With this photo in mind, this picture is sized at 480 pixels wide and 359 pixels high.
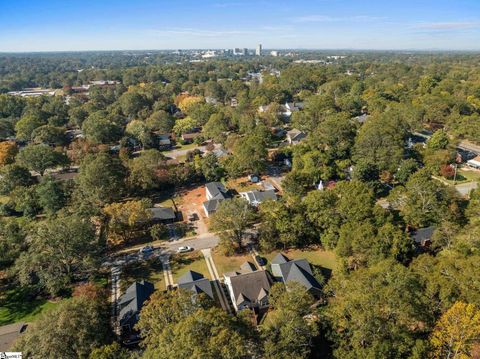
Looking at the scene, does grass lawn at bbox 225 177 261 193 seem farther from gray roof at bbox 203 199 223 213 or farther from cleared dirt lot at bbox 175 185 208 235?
gray roof at bbox 203 199 223 213

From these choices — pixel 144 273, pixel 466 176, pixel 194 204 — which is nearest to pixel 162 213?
pixel 194 204

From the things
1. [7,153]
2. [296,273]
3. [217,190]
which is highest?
[7,153]

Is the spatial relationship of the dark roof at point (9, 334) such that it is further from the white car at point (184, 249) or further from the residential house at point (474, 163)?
the residential house at point (474, 163)

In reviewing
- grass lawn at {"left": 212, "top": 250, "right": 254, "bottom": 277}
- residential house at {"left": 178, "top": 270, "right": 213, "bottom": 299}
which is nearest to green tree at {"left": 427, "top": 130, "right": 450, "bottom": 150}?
grass lawn at {"left": 212, "top": 250, "right": 254, "bottom": 277}

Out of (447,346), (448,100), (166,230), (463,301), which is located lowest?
(166,230)

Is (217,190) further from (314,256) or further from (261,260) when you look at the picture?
(314,256)

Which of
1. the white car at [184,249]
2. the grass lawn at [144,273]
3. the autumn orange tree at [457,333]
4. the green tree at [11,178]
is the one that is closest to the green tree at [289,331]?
the autumn orange tree at [457,333]

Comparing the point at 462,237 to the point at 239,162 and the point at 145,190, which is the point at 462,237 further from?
the point at 145,190

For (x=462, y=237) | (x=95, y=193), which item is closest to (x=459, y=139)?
(x=462, y=237)
